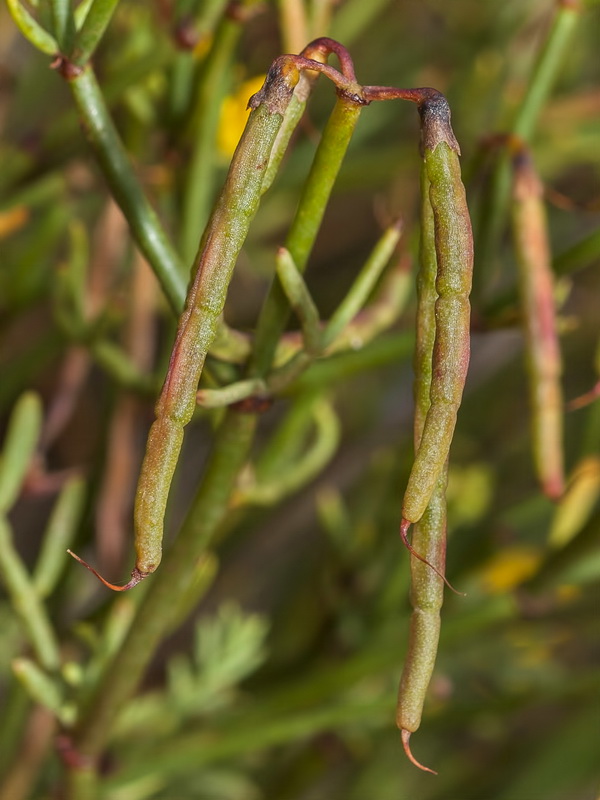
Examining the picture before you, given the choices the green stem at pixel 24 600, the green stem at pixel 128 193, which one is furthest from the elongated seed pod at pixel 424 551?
the green stem at pixel 24 600

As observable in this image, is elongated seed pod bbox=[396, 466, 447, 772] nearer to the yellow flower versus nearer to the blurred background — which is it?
the blurred background

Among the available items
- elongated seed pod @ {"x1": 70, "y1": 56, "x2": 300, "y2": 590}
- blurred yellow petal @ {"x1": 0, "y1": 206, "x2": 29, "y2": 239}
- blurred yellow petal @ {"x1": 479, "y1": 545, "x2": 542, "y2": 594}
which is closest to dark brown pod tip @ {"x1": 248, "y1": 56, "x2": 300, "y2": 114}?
elongated seed pod @ {"x1": 70, "y1": 56, "x2": 300, "y2": 590}

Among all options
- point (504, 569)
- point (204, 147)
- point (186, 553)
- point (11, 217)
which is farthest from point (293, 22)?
point (504, 569)

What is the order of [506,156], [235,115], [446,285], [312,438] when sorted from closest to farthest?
[446,285], [506,156], [235,115], [312,438]

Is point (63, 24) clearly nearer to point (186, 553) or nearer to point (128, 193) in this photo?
point (128, 193)

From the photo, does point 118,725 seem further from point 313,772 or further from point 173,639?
point 173,639

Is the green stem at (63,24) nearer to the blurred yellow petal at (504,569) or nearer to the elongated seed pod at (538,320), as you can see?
the elongated seed pod at (538,320)
